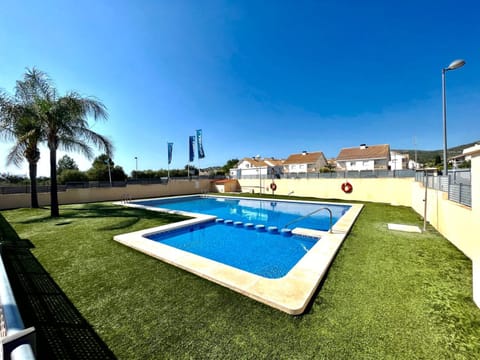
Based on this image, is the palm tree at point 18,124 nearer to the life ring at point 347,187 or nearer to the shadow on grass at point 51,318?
the shadow on grass at point 51,318

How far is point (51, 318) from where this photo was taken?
106 inches

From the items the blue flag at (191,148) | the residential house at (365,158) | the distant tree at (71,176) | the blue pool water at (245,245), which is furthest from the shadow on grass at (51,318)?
the residential house at (365,158)

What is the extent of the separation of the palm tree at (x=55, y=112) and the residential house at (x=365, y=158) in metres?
34.1

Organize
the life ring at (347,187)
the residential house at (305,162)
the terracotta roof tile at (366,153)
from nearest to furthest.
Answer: the life ring at (347,187)
the terracotta roof tile at (366,153)
the residential house at (305,162)

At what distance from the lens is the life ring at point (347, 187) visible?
15.4 meters

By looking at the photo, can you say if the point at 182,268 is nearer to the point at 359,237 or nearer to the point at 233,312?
the point at 233,312

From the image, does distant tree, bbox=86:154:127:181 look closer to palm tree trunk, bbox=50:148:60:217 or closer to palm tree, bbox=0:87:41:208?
palm tree, bbox=0:87:41:208

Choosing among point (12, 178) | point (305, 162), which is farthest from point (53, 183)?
point (305, 162)

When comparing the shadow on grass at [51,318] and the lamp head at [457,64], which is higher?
the lamp head at [457,64]

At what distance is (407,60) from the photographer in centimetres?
1391

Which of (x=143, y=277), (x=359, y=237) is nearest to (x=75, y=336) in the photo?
(x=143, y=277)

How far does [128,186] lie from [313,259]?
706 inches

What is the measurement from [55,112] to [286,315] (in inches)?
501

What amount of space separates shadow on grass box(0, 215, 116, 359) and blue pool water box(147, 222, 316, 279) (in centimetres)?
298
